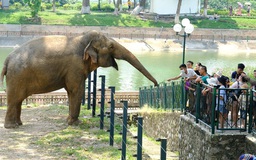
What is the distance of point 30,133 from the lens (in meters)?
14.2

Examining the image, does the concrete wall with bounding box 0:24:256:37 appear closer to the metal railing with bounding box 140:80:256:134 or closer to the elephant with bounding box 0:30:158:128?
the elephant with bounding box 0:30:158:128

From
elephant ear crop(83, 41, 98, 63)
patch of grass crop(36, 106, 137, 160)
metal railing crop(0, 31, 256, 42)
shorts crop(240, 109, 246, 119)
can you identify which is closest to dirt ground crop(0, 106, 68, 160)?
patch of grass crop(36, 106, 137, 160)

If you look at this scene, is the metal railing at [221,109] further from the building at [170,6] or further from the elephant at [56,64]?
the building at [170,6]

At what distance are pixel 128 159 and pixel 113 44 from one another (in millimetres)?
4462

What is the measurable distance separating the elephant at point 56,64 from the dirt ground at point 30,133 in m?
0.46

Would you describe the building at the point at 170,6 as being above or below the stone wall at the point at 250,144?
above

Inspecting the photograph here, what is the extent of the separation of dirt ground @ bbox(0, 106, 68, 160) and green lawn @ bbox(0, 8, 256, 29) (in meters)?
44.8

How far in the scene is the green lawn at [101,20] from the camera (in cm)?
6247

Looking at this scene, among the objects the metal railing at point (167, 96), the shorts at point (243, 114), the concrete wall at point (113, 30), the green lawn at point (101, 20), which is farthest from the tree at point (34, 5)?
the shorts at point (243, 114)

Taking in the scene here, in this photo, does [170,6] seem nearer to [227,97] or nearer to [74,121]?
[74,121]

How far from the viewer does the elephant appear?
14.8m

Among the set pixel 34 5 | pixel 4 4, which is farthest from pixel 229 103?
pixel 4 4

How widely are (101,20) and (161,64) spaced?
18519 mm

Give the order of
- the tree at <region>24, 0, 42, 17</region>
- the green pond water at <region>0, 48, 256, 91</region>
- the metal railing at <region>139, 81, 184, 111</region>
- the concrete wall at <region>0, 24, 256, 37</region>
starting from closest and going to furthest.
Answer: the metal railing at <region>139, 81, 184, 111</region>
the green pond water at <region>0, 48, 256, 91</region>
the concrete wall at <region>0, 24, 256, 37</region>
the tree at <region>24, 0, 42, 17</region>
